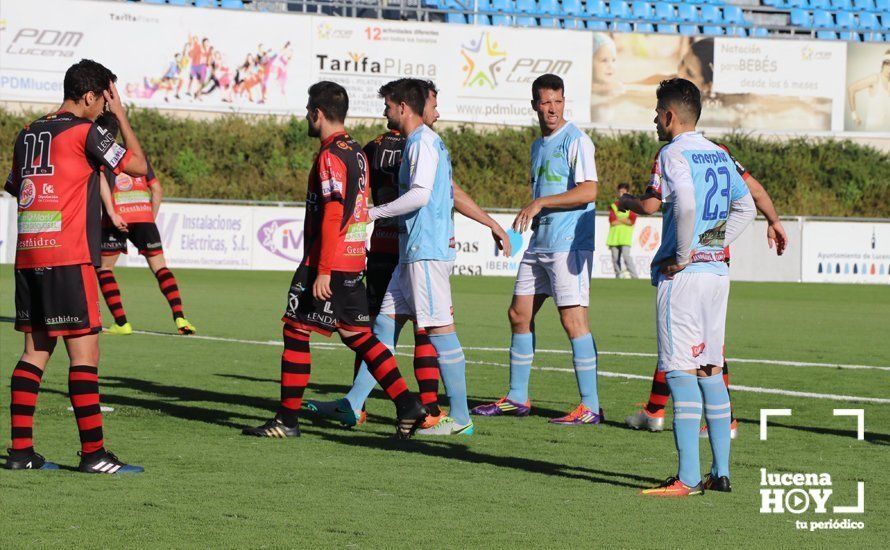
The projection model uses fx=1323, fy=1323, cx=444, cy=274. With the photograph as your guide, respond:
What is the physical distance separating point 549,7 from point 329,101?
40042mm

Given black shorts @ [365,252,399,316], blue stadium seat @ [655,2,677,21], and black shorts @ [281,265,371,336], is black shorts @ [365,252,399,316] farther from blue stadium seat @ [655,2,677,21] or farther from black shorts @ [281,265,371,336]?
blue stadium seat @ [655,2,677,21]

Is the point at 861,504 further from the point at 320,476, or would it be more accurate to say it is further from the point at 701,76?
the point at 701,76

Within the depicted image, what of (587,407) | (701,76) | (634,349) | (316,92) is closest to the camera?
(316,92)

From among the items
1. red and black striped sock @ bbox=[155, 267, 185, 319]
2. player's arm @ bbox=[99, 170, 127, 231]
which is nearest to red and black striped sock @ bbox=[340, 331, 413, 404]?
player's arm @ bbox=[99, 170, 127, 231]

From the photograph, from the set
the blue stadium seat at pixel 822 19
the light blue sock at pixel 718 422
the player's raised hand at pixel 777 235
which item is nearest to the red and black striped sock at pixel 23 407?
the light blue sock at pixel 718 422

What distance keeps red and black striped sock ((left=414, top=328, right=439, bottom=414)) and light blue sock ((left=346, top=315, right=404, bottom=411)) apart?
7.1 inches

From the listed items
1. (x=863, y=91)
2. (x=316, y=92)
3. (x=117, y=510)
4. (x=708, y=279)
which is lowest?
(x=117, y=510)

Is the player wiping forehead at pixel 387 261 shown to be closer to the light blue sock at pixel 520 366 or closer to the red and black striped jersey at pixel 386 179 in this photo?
the red and black striped jersey at pixel 386 179

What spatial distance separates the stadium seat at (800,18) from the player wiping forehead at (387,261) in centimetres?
4165

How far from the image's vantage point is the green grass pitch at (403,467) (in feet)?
16.5

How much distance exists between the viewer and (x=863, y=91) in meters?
46.7

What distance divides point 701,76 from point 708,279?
40892 millimetres

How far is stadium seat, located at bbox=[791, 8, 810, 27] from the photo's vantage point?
1857 inches

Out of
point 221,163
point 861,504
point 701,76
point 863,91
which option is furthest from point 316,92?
point 863,91
